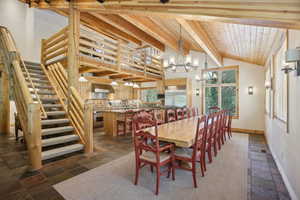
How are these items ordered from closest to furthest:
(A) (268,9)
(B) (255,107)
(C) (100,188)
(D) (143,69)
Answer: (A) (268,9), (C) (100,188), (B) (255,107), (D) (143,69)

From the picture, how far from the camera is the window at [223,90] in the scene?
688 cm

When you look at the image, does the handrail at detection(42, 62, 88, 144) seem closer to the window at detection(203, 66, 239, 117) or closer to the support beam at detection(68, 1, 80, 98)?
the support beam at detection(68, 1, 80, 98)

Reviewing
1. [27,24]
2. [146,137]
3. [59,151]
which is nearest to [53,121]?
[59,151]

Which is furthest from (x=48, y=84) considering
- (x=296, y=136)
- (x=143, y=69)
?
(x=296, y=136)

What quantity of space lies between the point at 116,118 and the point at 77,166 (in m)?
2.49

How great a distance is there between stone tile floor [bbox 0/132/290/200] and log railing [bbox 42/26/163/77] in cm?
303

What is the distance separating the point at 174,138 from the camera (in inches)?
89.1

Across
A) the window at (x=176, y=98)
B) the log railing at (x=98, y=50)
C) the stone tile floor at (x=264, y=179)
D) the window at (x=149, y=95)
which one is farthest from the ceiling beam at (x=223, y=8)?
the window at (x=149, y=95)

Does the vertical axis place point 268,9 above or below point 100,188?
above

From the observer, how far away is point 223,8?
1864mm

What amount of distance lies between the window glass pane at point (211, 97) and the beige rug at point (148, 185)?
15.8 ft

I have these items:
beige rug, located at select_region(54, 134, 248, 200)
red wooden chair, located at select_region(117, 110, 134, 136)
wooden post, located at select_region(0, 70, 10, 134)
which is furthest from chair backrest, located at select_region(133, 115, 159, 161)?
wooden post, located at select_region(0, 70, 10, 134)

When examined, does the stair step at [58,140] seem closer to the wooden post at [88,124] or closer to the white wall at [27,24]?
the wooden post at [88,124]

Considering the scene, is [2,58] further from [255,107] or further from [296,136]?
[255,107]
